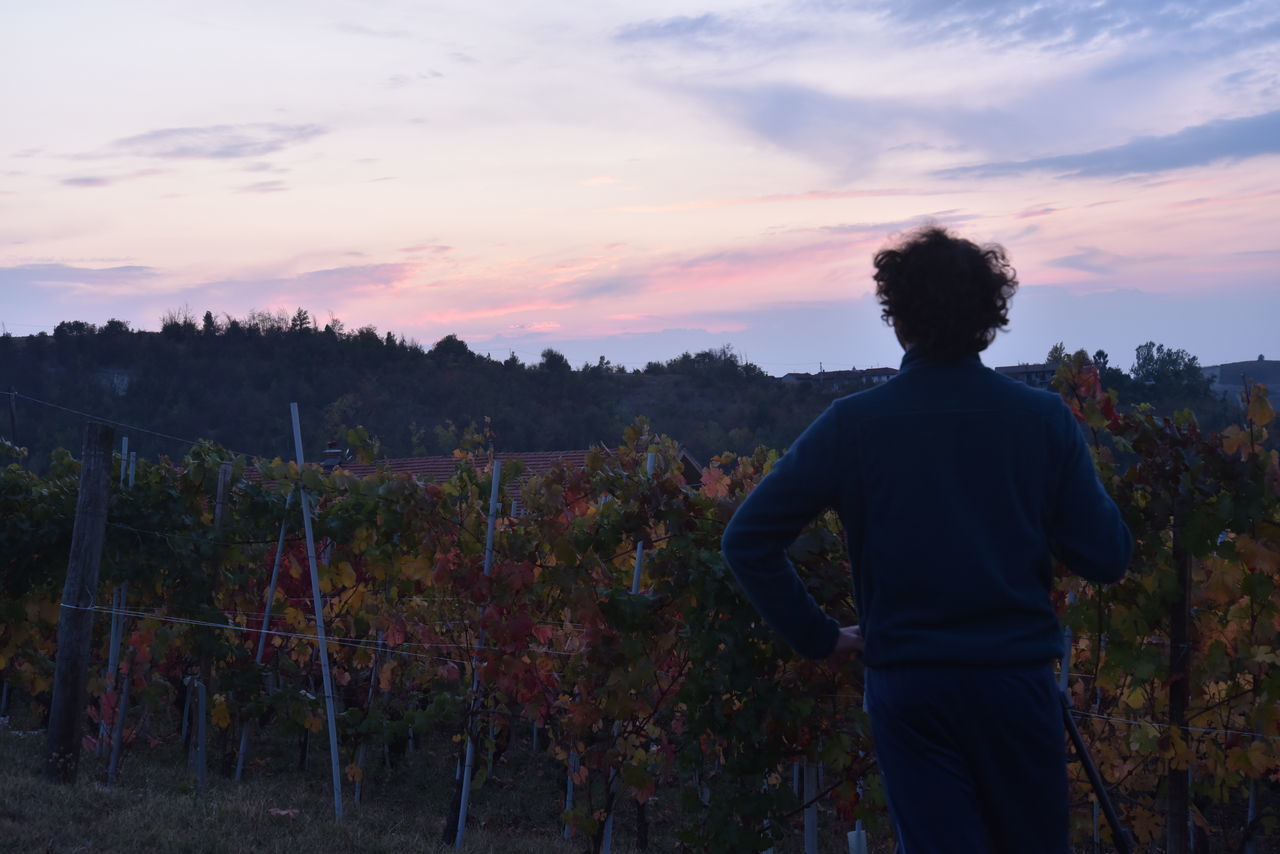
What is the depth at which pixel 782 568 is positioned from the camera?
1.99 meters

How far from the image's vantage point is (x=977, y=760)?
1796 millimetres

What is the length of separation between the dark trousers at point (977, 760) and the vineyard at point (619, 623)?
182 cm

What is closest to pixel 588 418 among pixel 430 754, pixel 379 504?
pixel 430 754

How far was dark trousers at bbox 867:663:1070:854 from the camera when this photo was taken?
1.78 meters

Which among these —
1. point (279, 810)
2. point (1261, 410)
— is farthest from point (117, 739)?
point (1261, 410)

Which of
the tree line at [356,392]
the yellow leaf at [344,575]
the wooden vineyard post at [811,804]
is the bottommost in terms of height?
the wooden vineyard post at [811,804]

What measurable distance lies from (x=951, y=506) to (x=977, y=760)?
0.40 m

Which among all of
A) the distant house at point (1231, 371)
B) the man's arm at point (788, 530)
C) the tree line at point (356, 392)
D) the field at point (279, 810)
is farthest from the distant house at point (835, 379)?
the man's arm at point (788, 530)

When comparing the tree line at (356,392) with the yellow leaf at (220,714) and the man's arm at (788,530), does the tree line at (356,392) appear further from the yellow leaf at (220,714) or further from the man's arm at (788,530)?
the man's arm at (788,530)

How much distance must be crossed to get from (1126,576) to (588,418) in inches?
1648

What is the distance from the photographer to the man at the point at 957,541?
1.79 metres

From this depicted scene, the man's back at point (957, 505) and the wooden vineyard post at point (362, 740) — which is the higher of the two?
the man's back at point (957, 505)

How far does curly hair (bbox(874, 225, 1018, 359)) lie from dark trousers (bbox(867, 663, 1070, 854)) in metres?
0.55

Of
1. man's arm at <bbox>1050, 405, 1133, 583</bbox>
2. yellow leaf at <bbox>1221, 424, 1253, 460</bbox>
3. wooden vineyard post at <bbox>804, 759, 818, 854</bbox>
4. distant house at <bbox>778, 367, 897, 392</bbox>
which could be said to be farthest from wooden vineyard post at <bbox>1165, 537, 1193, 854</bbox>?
distant house at <bbox>778, 367, 897, 392</bbox>
